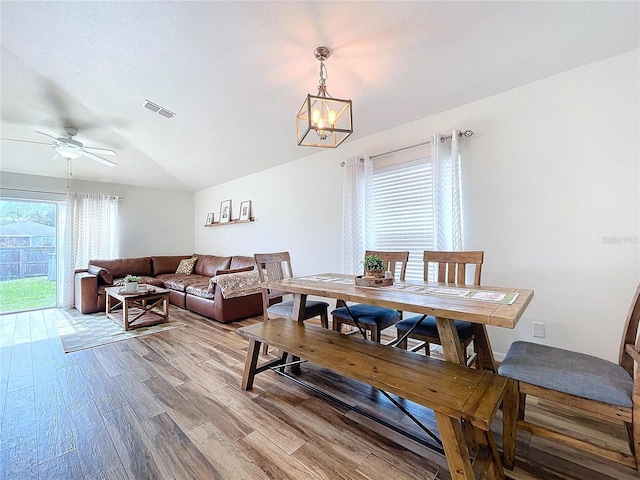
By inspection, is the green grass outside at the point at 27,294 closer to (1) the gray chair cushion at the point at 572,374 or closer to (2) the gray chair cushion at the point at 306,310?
(2) the gray chair cushion at the point at 306,310

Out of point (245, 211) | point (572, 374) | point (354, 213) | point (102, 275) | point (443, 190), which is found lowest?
point (572, 374)

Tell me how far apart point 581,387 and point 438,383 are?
58 centimetres

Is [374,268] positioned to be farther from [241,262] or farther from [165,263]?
[165,263]

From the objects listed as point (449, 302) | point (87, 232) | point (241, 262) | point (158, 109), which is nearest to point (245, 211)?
point (241, 262)

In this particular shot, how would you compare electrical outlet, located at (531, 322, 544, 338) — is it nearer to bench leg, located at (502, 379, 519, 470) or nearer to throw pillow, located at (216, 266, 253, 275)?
bench leg, located at (502, 379, 519, 470)

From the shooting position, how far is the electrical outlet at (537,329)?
226 cm

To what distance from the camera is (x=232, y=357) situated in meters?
2.63

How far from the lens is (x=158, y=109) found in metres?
3.41

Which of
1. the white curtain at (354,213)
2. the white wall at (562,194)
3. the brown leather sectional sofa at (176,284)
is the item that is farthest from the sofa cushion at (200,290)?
the white wall at (562,194)

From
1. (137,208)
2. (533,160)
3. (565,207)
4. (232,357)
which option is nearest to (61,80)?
(137,208)

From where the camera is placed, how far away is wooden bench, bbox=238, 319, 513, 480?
3.67ft

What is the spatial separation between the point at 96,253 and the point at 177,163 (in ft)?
7.66

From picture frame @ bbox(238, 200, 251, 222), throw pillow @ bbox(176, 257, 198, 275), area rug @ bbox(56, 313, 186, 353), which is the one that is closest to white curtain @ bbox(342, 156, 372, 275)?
picture frame @ bbox(238, 200, 251, 222)

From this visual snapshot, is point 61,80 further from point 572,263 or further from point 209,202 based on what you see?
point 572,263
